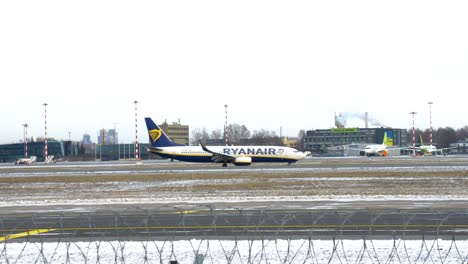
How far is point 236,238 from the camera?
18.2 metres

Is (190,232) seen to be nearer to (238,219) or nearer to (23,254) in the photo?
(238,219)

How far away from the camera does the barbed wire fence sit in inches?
611

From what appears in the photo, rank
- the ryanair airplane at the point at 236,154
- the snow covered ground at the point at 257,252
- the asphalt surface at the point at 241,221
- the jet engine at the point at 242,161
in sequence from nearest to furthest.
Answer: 1. the snow covered ground at the point at 257,252
2. the asphalt surface at the point at 241,221
3. the jet engine at the point at 242,161
4. the ryanair airplane at the point at 236,154

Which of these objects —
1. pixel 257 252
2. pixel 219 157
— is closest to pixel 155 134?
pixel 219 157

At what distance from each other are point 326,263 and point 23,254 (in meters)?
7.27

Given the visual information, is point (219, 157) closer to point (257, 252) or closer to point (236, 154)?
point (236, 154)

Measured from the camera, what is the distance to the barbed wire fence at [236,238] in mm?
15531

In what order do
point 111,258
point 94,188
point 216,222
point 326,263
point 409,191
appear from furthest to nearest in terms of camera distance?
point 94,188, point 409,191, point 216,222, point 111,258, point 326,263

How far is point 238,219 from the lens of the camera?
23.7m

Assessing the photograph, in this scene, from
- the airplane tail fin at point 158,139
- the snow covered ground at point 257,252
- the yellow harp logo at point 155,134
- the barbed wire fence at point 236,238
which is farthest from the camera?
the yellow harp logo at point 155,134

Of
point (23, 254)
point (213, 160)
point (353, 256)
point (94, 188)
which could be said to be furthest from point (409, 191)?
point (213, 160)

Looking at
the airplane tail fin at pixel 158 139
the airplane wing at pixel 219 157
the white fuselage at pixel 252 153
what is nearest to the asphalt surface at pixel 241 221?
the airplane wing at pixel 219 157

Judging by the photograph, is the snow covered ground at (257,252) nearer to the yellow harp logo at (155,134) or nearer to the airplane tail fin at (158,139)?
the airplane tail fin at (158,139)

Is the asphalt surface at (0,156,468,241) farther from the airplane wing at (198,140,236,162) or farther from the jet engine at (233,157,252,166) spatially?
the airplane wing at (198,140,236,162)
